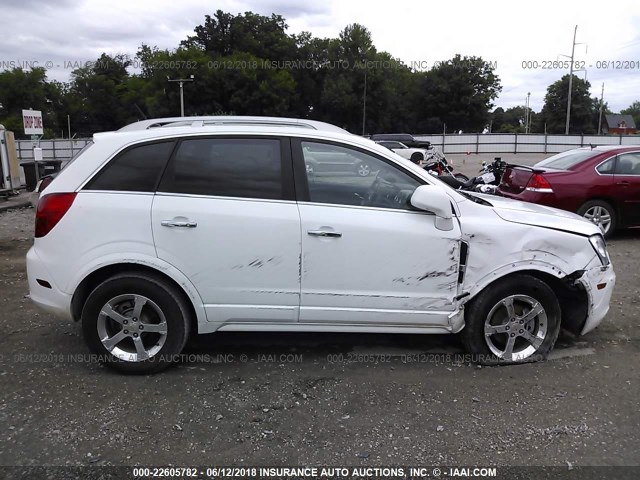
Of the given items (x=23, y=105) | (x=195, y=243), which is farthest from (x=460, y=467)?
(x=23, y=105)

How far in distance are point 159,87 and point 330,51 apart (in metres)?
23.9

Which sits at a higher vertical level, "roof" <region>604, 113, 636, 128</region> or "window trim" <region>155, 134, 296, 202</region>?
"roof" <region>604, 113, 636, 128</region>

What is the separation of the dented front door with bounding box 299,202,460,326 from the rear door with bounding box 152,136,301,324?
0.13 metres

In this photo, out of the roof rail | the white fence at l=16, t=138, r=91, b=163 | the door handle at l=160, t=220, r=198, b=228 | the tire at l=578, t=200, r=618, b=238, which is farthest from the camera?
the white fence at l=16, t=138, r=91, b=163

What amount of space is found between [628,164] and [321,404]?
7.12 metres

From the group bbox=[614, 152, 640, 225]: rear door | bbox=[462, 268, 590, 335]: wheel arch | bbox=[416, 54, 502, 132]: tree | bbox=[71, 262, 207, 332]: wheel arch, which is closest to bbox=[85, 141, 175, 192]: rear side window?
bbox=[71, 262, 207, 332]: wheel arch

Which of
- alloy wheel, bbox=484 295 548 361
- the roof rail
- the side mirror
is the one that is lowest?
alloy wheel, bbox=484 295 548 361

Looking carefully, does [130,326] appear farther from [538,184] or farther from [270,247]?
[538,184]

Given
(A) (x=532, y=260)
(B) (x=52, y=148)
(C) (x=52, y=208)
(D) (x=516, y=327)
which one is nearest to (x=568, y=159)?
(A) (x=532, y=260)

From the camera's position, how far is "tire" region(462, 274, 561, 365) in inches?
152

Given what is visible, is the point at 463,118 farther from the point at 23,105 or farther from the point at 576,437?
the point at 576,437

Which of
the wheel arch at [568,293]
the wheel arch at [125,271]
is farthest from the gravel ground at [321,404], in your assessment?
the wheel arch at [125,271]

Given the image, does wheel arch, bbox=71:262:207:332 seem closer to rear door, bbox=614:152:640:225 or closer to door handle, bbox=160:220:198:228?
door handle, bbox=160:220:198:228

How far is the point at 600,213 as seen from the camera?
8195mm
